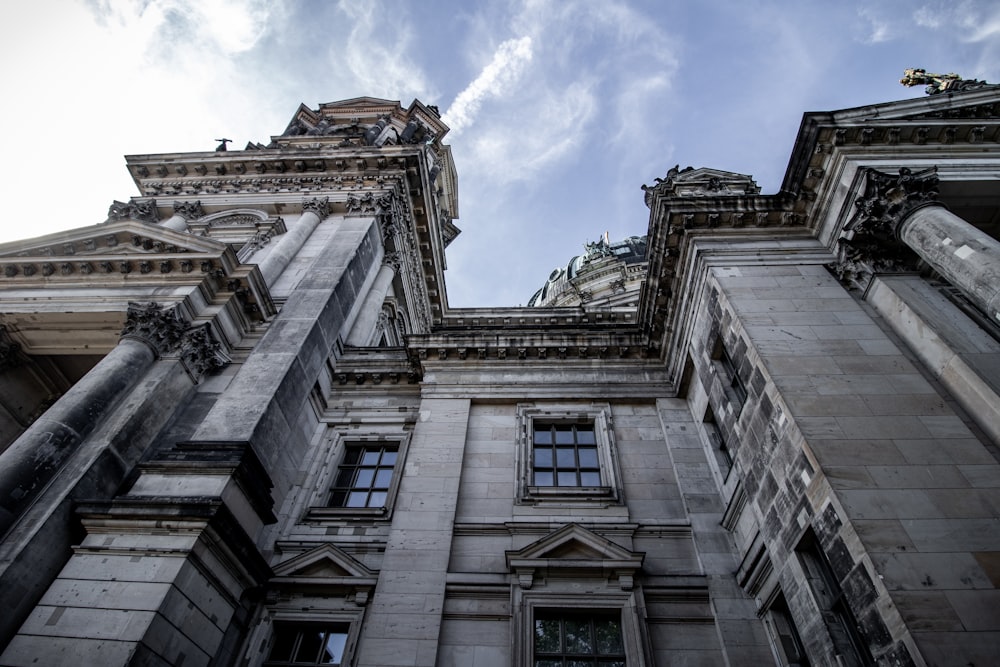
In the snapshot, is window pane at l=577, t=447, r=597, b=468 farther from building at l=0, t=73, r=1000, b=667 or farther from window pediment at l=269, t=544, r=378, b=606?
window pediment at l=269, t=544, r=378, b=606

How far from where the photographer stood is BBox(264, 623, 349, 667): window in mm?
9703

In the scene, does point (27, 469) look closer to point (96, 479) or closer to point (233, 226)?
point (96, 479)

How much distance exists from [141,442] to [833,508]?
12496mm

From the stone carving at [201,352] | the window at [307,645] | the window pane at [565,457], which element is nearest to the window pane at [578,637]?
the window pane at [565,457]

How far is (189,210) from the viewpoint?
20.9 meters

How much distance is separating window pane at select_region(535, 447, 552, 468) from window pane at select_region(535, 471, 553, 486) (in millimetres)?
243

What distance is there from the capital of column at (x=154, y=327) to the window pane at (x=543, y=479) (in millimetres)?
9059

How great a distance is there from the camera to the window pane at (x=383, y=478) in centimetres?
1298

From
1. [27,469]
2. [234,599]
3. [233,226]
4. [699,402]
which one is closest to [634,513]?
[699,402]

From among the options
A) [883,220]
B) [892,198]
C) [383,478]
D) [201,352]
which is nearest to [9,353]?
[201,352]

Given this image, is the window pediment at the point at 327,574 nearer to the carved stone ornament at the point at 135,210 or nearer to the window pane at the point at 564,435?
the window pane at the point at 564,435

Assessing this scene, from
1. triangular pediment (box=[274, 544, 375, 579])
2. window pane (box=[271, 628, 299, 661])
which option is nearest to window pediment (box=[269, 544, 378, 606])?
triangular pediment (box=[274, 544, 375, 579])

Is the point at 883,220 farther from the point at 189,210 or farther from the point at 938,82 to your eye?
the point at 189,210

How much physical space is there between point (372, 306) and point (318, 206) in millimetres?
4566
